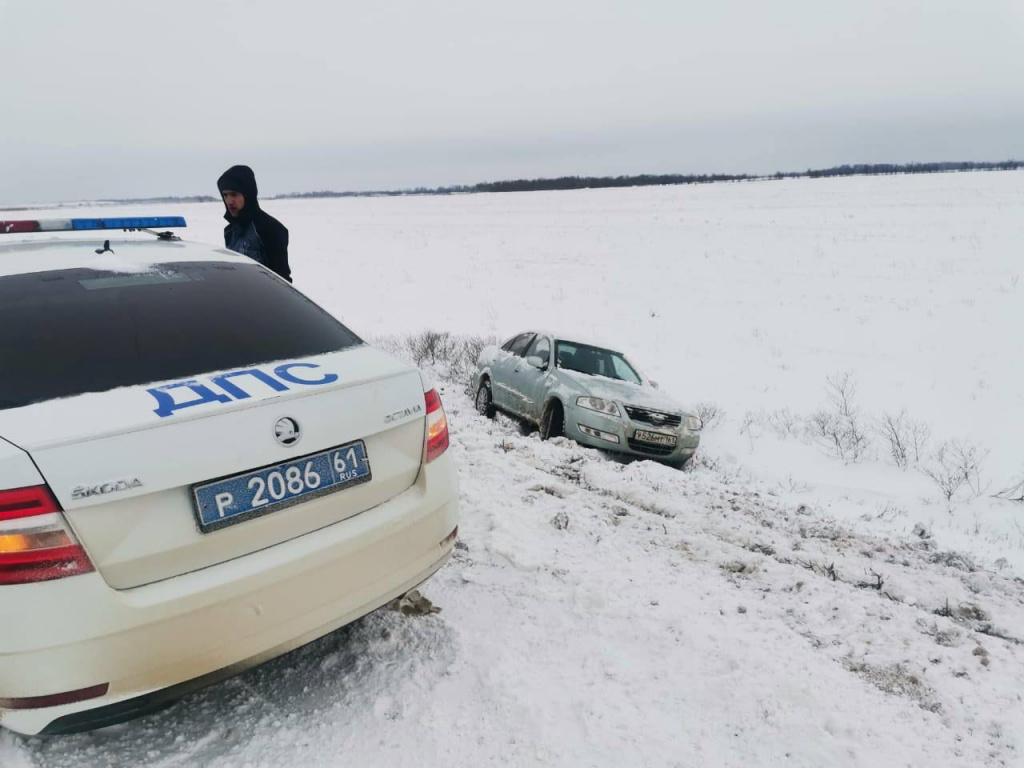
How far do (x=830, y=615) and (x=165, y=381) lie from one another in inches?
125

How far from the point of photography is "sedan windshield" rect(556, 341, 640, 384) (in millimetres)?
7738

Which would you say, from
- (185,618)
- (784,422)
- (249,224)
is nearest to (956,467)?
(784,422)

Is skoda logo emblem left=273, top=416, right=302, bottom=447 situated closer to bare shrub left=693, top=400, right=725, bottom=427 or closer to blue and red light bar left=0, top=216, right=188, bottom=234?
blue and red light bar left=0, top=216, right=188, bottom=234

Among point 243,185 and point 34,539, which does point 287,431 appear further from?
point 243,185

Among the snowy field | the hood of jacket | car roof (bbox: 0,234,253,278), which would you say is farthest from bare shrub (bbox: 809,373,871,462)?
car roof (bbox: 0,234,253,278)

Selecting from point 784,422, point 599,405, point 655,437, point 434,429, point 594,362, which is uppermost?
point 434,429

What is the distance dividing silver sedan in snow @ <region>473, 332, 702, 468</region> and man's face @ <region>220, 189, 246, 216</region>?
3.74m

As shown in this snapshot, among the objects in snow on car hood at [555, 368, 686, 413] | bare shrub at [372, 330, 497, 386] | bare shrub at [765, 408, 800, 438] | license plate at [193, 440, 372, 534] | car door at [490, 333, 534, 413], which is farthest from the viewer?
bare shrub at [372, 330, 497, 386]

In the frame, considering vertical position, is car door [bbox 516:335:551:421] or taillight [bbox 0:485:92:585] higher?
taillight [bbox 0:485:92:585]

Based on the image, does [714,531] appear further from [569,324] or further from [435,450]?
[569,324]

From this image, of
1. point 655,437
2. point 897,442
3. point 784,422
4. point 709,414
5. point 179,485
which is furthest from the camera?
point 709,414

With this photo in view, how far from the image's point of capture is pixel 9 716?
5.91ft

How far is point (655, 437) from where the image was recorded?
22.4ft

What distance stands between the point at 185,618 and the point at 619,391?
5737 millimetres
